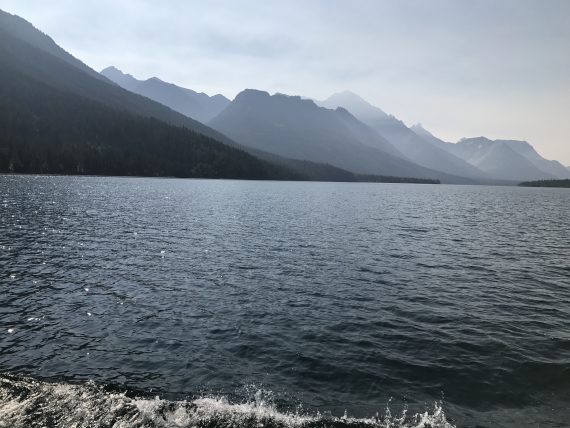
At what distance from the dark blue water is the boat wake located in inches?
3.6

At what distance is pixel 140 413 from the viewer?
16.9 meters

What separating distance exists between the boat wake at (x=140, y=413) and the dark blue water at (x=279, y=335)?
90 millimetres

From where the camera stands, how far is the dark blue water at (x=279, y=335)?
18.2 m

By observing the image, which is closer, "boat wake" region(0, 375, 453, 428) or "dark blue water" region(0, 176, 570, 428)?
"boat wake" region(0, 375, 453, 428)

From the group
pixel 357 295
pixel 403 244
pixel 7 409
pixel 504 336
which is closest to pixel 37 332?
pixel 7 409

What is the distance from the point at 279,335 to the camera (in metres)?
26.7

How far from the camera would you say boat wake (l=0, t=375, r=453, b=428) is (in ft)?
53.0

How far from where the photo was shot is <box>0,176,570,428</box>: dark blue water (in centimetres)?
1822

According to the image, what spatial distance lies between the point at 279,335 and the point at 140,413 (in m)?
11.6

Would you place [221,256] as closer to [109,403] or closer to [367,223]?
[109,403]

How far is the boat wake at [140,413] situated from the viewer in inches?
636

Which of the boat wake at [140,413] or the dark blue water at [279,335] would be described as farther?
the dark blue water at [279,335]

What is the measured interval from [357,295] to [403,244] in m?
30.5

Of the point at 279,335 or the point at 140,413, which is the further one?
the point at 279,335
